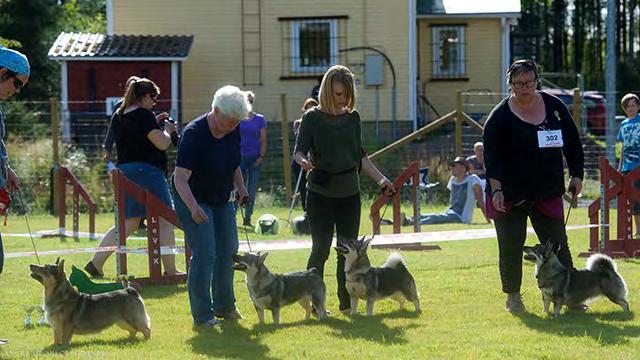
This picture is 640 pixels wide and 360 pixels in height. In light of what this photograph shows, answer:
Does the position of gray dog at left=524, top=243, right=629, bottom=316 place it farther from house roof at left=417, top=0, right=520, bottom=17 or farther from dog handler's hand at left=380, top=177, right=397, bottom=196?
house roof at left=417, top=0, right=520, bottom=17

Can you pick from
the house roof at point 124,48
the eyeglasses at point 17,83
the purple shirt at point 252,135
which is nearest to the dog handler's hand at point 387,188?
the eyeglasses at point 17,83

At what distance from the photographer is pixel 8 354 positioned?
6773 millimetres

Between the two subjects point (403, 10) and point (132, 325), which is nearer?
point (132, 325)

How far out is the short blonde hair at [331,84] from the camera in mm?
7801

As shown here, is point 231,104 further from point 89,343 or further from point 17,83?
point 89,343

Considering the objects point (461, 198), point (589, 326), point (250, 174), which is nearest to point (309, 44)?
point (250, 174)

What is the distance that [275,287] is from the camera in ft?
25.0

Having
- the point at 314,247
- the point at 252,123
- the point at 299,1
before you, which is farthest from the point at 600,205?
the point at 299,1

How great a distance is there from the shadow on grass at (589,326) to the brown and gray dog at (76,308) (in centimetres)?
264

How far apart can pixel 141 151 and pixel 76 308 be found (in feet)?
9.13

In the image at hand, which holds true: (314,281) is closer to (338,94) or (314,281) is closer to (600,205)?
(338,94)

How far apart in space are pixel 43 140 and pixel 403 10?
8.62 metres

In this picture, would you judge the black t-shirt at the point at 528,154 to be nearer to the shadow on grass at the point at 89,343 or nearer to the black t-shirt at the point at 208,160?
the black t-shirt at the point at 208,160

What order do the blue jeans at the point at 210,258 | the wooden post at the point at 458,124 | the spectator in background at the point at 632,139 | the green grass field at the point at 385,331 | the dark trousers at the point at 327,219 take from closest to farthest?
1. the green grass field at the point at 385,331
2. the blue jeans at the point at 210,258
3. the dark trousers at the point at 327,219
4. the spectator in background at the point at 632,139
5. the wooden post at the point at 458,124
